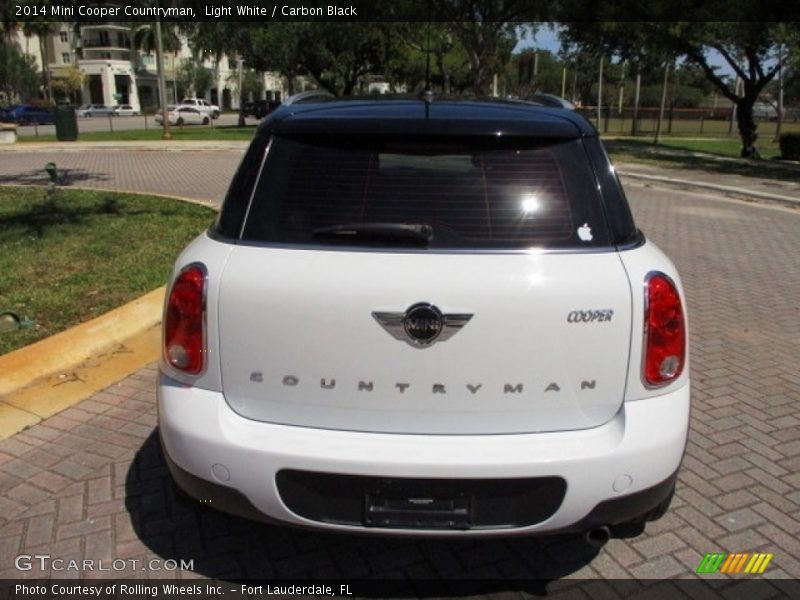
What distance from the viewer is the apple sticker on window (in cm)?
229

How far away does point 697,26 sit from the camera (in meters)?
20.1

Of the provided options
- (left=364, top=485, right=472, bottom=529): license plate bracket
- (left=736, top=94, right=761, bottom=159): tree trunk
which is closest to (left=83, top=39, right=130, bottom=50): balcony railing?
(left=736, top=94, right=761, bottom=159): tree trunk

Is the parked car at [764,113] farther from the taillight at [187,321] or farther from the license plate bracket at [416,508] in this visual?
the taillight at [187,321]

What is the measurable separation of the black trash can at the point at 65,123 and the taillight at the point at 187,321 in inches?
983

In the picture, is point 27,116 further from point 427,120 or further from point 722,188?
point 427,120

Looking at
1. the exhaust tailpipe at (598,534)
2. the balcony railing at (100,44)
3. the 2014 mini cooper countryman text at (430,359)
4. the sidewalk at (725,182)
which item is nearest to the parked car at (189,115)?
the sidewalk at (725,182)

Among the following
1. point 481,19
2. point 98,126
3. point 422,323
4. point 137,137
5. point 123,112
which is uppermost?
point 481,19

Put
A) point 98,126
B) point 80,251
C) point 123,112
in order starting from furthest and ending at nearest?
point 123,112 → point 98,126 → point 80,251

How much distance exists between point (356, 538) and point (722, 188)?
13.3m

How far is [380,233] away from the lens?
2.27 metres

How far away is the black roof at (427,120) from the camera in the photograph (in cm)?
242

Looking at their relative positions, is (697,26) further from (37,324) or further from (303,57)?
(303,57)

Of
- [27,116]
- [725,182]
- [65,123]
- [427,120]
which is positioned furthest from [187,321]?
[27,116]

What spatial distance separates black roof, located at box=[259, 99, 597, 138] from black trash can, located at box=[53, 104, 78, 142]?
2462cm
